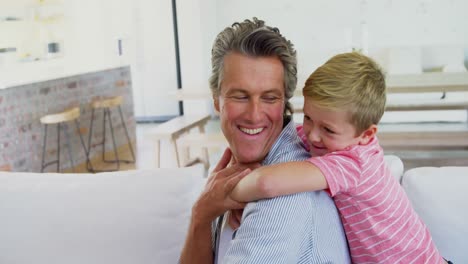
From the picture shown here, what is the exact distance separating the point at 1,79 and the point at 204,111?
11.2 feet

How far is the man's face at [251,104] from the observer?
1.21 metres

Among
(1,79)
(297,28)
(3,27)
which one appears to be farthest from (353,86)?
(297,28)

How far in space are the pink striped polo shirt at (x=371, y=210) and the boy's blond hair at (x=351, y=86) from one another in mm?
95

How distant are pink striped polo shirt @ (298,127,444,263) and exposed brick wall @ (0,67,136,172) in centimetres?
405

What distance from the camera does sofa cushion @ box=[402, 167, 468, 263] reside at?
1637mm

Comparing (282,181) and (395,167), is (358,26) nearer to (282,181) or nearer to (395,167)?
(395,167)

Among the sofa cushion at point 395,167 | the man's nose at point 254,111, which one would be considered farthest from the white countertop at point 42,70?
the man's nose at point 254,111

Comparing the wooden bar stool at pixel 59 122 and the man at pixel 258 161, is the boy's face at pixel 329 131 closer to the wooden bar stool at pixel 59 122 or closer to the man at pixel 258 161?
the man at pixel 258 161

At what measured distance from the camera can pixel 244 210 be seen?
1.12m

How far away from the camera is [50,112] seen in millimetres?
5094

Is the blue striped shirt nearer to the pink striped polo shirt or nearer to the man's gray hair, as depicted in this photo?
the pink striped polo shirt

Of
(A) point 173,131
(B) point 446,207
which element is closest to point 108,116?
(A) point 173,131

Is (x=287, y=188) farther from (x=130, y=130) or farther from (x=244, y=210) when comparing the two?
(x=130, y=130)

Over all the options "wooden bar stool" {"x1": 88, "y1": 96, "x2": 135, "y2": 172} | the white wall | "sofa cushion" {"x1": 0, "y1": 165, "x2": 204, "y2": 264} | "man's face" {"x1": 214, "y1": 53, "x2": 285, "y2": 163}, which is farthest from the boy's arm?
the white wall
